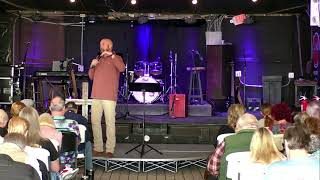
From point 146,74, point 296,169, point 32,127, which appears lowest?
point 296,169

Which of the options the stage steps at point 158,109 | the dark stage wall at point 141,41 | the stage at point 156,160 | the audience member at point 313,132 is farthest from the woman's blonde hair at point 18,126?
the dark stage wall at point 141,41

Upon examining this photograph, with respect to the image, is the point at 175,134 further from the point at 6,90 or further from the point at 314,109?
the point at 6,90

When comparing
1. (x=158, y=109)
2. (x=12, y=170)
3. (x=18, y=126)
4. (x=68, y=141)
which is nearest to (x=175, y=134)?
(x=158, y=109)

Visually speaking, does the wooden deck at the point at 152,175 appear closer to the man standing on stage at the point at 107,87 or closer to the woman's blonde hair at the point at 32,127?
the man standing on stage at the point at 107,87

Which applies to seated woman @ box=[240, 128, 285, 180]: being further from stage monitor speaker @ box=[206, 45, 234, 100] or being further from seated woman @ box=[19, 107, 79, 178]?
stage monitor speaker @ box=[206, 45, 234, 100]

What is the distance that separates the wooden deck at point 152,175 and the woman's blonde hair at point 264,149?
3.61 metres

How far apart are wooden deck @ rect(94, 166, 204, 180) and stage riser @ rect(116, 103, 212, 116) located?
3.33 meters

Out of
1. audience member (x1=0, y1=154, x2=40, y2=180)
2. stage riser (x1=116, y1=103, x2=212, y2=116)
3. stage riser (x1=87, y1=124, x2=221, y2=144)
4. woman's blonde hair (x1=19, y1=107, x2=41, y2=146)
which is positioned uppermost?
woman's blonde hair (x1=19, y1=107, x2=41, y2=146)

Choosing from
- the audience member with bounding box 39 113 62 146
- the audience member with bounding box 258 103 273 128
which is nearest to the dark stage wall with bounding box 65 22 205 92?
the audience member with bounding box 258 103 273 128

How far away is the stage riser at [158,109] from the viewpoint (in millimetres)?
11156

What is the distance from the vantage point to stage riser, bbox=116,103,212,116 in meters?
11.2

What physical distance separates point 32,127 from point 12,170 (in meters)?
1.28

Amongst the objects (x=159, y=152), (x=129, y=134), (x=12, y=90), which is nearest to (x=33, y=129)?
(x=159, y=152)

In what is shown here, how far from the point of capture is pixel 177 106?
35.3 ft
